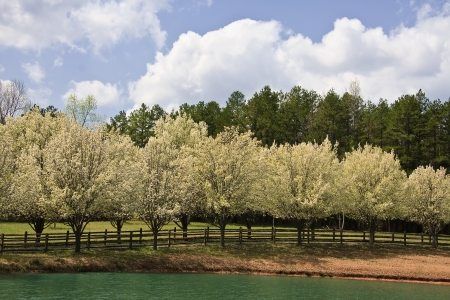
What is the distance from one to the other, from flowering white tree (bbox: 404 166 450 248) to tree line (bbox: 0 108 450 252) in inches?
4.2

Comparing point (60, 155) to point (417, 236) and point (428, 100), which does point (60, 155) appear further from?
point (428, 100)

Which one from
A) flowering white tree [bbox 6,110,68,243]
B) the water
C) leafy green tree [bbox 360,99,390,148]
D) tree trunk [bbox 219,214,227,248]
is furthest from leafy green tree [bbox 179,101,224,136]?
the water

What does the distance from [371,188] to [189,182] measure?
19.6m

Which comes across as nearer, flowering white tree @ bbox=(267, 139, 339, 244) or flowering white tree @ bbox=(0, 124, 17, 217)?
flowering white tree @ bbox=(0, 124, 17, 217)

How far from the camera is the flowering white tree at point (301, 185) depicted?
50.1 metres

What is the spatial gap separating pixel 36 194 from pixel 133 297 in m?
17.2

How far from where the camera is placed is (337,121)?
90.5 m

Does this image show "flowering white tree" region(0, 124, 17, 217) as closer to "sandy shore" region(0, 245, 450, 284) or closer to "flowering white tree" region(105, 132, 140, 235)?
"sandy shore" region(0, 245, 450, 284)

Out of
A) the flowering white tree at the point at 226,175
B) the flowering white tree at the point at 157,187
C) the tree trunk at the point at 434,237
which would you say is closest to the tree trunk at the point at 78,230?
the flowering white tree at the point at 157,187

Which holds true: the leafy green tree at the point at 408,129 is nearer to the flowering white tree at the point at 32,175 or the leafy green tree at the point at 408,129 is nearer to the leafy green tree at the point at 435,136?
the leafy green tree at the point at 435,136

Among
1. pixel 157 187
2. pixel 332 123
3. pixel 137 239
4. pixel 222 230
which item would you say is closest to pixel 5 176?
pixel 157 187

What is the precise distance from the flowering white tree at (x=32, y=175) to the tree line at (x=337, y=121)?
31820 millimetres

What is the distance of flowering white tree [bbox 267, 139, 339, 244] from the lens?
50.1m

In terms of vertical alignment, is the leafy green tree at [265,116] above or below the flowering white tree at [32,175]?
above
